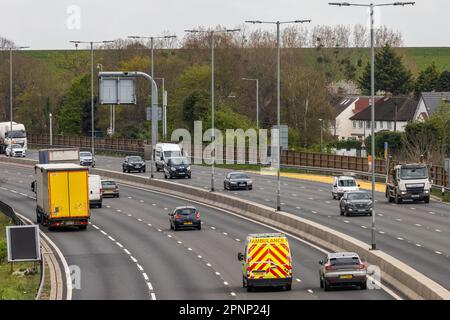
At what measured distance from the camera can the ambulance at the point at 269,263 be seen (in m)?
46.4

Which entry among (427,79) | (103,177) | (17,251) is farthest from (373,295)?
(427,79)

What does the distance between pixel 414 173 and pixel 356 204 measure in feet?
27.3

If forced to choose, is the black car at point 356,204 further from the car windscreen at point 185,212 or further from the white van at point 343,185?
the white van at point 343,185

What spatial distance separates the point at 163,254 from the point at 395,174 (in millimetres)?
27729

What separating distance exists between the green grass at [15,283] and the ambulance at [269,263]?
817 cm

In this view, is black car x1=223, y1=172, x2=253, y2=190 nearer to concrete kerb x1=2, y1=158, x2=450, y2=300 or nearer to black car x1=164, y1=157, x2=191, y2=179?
concrete kerb x1=2, y1=158, x2=450, y2=300

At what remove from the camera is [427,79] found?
19350cm

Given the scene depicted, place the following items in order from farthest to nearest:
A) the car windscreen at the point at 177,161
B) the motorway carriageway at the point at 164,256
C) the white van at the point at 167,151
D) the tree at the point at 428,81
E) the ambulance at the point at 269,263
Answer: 1. the tree at the point at 428,81
2. the white van at the point at 167,151
3. the car windscreen at the point at 177,161
4. the motorway carriageway at the point at 164,256
5. the ambulance at the point at 269,263

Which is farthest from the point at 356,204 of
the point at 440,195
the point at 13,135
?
the point at 13,135

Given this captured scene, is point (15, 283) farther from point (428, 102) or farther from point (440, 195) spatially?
point (428, 102)

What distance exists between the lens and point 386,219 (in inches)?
2950

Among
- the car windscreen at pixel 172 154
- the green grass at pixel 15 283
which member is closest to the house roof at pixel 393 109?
the car windscreen at pixel 172 154

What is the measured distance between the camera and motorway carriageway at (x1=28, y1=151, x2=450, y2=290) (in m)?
56.2
